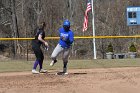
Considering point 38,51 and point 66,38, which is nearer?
point 66,38

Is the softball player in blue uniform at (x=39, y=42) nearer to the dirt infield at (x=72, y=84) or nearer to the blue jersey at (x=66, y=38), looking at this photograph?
the blue jersey at (x=66, y=38)

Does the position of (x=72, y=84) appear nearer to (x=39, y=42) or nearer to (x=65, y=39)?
(x=65, y=39)

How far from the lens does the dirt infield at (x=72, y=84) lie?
426 inches

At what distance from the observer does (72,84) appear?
11641mm

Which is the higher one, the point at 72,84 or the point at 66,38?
the point at 66,38

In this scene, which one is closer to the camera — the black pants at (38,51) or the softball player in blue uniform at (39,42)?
the softball player in blue uniform at (39,42)

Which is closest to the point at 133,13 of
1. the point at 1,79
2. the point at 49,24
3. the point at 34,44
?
the point at 34,44

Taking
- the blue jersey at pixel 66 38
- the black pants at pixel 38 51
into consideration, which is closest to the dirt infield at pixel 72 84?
the black pants at pixel 38 51

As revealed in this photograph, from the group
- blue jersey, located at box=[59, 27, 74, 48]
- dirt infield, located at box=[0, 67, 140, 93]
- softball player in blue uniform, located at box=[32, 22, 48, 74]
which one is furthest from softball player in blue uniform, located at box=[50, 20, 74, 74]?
dirt infield, located at box=[0, 67, 140, 93]

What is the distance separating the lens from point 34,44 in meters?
14.4

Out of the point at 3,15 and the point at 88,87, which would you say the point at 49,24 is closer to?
the point at 3,15

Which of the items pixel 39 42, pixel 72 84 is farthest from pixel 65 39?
pixel 72 84

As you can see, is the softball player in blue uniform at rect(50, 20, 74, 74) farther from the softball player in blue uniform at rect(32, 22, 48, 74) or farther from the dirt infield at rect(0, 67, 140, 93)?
the dirt infield at rect(0, 67, 140, 93)

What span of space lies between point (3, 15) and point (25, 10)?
4.91 m
